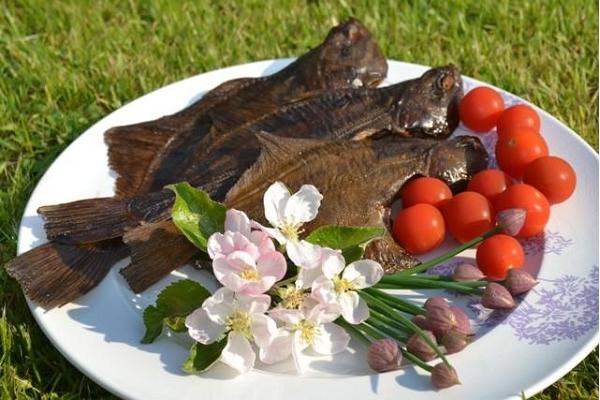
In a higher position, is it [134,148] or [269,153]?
[269,153]

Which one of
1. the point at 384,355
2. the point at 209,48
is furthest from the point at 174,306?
the point at 209,48

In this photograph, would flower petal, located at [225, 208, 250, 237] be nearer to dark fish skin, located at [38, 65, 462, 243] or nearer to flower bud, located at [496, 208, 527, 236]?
dark fish skin, located at [38, 65, 462, 243]

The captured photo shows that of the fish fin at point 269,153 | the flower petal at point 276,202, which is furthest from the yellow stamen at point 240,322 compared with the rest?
the fish fin at point 269,153

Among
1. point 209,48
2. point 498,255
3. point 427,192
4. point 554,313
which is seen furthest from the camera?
point 209,48

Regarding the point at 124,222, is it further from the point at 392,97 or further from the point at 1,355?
the point at 392,97

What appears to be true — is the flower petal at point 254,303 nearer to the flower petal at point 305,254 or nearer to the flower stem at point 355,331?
the flower petal at point 305,254

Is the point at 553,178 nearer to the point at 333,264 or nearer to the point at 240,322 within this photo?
the point at 333,264
